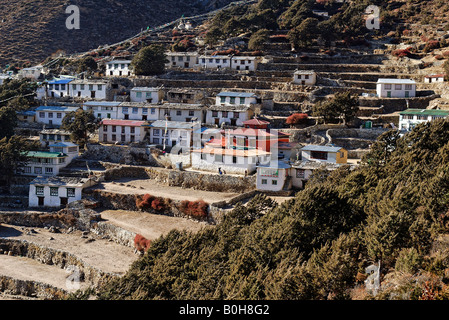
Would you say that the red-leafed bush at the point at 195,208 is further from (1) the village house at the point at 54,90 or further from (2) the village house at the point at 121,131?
(1) the village house at the point at 54,90

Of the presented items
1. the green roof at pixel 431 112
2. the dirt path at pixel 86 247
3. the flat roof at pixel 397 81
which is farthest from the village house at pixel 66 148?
the flat roof at pixel 397 81

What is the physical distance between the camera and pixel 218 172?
42.4 m

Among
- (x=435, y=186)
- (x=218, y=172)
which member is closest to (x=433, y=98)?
(x=218, y=172)

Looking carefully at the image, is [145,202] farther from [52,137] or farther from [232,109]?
[52,137]

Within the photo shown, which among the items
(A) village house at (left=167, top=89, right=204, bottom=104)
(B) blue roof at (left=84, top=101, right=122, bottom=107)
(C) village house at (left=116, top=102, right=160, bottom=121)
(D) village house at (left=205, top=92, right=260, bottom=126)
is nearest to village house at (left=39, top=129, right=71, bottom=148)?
(B) blue roof at (left=84, top=101, right=122, bottom=107)

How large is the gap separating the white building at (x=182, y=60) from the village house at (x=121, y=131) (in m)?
18.2

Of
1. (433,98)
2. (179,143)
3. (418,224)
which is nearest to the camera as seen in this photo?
(418,224)

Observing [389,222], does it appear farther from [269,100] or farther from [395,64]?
[395,64]

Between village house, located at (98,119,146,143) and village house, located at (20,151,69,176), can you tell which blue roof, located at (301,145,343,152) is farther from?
village house, located at (20,151,69,176)

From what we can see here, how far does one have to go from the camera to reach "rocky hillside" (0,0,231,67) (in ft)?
306

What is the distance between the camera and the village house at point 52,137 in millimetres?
50322

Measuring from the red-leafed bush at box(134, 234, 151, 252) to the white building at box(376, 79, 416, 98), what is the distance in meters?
31.2

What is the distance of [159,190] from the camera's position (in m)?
42.1

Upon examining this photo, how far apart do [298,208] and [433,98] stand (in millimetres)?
31077
